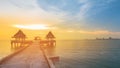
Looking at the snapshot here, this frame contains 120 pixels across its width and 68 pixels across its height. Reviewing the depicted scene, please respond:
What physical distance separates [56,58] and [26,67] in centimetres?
1343

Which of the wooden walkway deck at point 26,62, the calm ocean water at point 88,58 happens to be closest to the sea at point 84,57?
the calm ocean water at point 88,58

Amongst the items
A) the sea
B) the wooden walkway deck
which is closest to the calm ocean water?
the sea

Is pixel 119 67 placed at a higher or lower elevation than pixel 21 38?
lower

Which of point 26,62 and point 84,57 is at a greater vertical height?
point 26,62

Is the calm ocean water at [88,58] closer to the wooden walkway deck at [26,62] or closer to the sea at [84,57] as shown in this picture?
the sea at [84,57]

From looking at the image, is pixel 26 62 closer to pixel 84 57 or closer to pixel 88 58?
pixel 88 58

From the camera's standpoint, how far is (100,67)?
830 inches

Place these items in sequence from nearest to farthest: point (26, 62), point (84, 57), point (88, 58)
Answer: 1. point (26, 62)
2. point (88, 58)
3. point (84, 57)

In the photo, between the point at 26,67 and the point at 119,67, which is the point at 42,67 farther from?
the point at 119,67

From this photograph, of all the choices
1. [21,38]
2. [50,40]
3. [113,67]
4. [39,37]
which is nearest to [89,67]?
[113,67]

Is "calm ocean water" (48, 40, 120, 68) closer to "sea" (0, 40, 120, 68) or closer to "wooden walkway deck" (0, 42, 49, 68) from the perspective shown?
"sea" (0, 40, 120, 68)

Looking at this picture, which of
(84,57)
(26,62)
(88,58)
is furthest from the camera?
(84,57)

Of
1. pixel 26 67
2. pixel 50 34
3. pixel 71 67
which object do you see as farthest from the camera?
pixel 50 34

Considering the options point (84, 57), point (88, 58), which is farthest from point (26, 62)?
point (84, 57)
